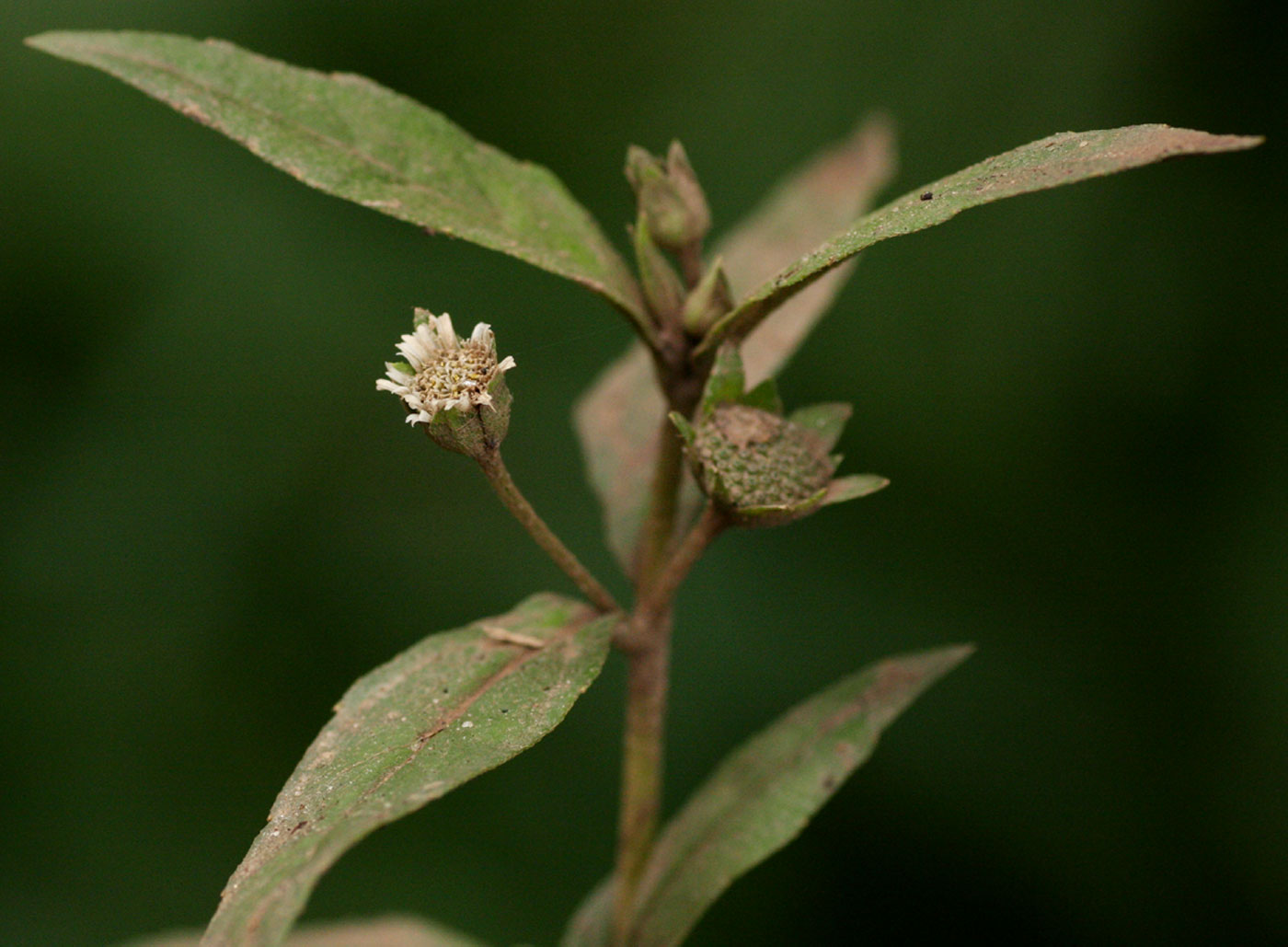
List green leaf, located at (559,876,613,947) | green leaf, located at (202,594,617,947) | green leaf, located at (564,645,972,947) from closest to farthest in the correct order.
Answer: green leaf, located at (202,594,617,947)
green leaf, located at (564,645,972,947)
green leaf, located at (559,876,613,947)

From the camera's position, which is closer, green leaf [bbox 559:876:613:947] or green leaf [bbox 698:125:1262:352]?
green leaf [bbox 698:125:1262:352]

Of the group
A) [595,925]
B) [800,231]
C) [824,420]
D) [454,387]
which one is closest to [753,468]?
[824,420]

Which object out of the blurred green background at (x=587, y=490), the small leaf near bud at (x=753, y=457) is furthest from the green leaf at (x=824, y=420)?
the blurred green background at (x=587, y=490)

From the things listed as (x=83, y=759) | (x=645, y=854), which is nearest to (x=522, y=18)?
(x=83, y=759)

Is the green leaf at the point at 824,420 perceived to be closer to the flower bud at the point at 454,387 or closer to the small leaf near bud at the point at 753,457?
the small leaf near bud at the point at 753,457

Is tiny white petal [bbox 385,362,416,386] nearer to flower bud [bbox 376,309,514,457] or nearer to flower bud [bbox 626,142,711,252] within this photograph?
flower bud [bbox 376,309,514,457]

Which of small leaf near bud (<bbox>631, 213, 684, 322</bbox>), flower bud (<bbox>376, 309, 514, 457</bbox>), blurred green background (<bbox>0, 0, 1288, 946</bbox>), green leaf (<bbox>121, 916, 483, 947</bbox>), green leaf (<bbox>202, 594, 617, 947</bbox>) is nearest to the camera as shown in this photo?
green leaf (<bbox>202, 594, 617, 947</bbox>)

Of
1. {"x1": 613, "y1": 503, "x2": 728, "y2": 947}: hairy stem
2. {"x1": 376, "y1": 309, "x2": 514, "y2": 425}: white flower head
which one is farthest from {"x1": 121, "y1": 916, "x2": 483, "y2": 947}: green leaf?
{"x1": 376, "y1": 309, "x2": 514, "y2": 425}: white flower head
